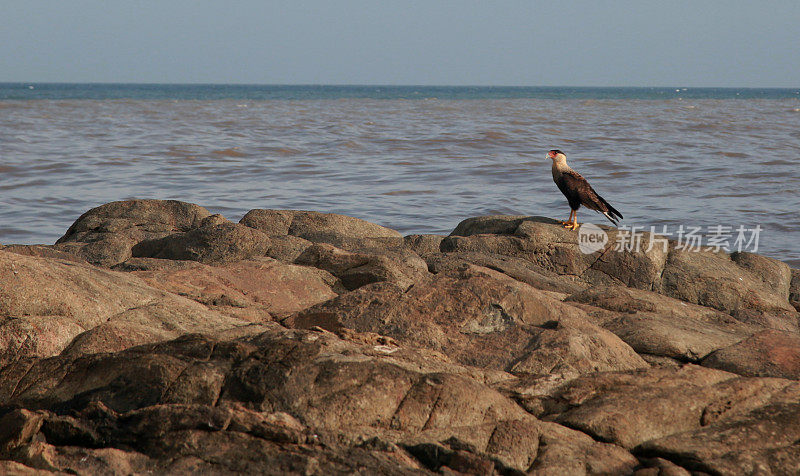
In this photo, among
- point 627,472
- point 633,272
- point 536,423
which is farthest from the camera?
point 633,272

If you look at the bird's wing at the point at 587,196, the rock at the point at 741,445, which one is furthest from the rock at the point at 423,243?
the rock at the point at 741,445

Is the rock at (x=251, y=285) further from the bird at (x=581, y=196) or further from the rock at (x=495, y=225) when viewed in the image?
the bird at (x=581, y=196)

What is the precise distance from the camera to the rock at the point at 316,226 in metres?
8.65

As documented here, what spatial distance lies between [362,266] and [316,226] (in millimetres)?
2795

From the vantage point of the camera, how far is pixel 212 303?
16.6ft

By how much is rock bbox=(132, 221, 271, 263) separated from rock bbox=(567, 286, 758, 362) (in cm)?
309

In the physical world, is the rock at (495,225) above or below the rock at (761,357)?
below

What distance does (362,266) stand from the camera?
244 inches

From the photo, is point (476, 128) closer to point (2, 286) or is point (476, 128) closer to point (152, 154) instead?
point (152, 154)

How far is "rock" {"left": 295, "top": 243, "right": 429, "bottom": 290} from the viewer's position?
596 cm

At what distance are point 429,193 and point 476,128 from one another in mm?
17139

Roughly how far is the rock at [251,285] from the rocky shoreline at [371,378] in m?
0.02

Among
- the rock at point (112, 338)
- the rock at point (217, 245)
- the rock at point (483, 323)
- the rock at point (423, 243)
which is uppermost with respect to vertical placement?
the rock at point (112, 338)

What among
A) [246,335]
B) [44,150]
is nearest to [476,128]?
[44,150]
